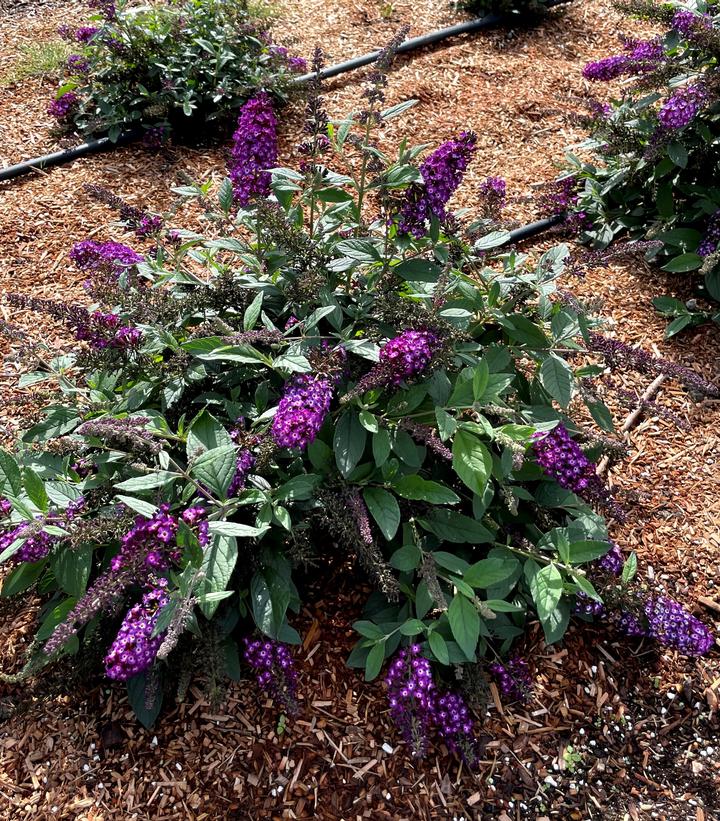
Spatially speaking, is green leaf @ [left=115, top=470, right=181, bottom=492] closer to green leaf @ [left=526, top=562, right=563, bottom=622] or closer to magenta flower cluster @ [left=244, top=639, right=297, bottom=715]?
magenta flower cluster @ [left=244, top=639, right=297, bottom=715]

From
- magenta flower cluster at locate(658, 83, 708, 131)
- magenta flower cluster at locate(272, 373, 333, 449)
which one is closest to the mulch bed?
magenta flower cluster at locate(272, 373, 333, 449)

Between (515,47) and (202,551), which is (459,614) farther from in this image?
(515,47)

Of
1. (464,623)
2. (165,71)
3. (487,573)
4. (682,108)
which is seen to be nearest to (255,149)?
(487,573)

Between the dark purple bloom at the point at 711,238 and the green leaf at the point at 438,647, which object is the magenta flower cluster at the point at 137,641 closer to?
the green leaf at the point at 438,647

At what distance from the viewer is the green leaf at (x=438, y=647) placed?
2.13 meters

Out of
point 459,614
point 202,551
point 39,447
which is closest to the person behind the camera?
point 202,551

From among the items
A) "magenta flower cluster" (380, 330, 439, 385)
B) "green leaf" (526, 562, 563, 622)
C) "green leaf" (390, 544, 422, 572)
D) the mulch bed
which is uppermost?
"magenta flower cluster" (380, 330, 439, 385)

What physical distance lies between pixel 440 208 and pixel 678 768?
2.09 m

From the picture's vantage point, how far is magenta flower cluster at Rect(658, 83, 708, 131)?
338cm

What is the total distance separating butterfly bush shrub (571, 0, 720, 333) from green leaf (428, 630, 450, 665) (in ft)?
7.09

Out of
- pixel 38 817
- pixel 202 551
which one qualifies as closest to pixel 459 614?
pixel 202 551

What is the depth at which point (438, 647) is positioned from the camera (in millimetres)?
2150

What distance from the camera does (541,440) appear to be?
2.29 meters

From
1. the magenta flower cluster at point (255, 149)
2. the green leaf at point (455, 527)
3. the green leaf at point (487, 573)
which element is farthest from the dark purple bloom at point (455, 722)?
the magenta flower cluster at point (255, 149)
